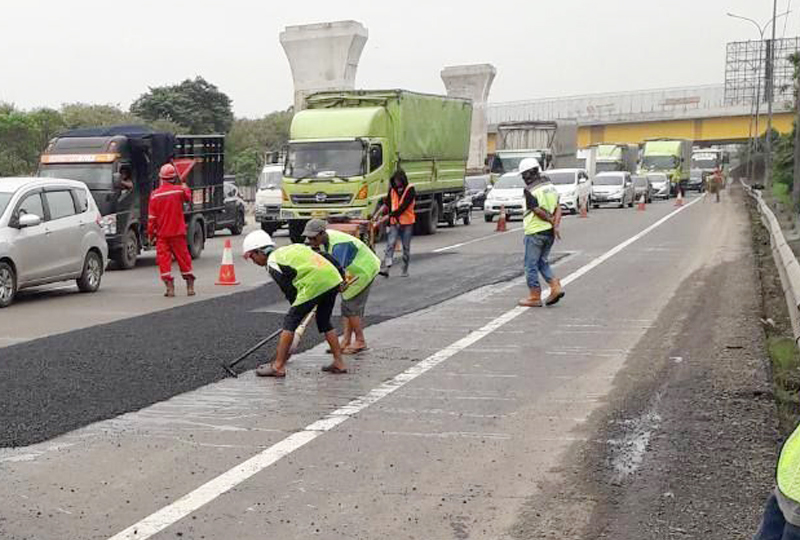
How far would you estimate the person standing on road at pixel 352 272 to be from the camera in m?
8.61

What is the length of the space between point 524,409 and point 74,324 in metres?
6.15

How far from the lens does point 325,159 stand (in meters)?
22.1

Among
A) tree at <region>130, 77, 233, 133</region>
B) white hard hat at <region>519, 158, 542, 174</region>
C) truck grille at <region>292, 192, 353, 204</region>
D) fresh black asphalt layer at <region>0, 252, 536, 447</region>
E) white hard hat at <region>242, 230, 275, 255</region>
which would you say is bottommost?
fresh black asphalt layer at <region>0, 252, 536, 447</region>

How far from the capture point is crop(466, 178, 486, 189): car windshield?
1662 inches

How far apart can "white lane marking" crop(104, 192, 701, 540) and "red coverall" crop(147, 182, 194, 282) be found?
496cm

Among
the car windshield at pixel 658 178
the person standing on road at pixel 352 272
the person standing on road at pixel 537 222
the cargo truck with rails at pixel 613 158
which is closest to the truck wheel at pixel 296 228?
the person standing on road at pixel 537 222

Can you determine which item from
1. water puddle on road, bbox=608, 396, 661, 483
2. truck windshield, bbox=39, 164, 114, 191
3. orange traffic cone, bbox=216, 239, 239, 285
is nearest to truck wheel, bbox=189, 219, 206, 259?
truck windshield, bbox=39, 164, 114, 191

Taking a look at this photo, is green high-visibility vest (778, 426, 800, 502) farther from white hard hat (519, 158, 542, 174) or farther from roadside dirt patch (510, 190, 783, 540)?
white hard hat (519, 158, 542, 174)

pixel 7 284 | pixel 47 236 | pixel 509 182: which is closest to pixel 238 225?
pixel 509 182

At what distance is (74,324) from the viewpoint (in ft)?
36.6

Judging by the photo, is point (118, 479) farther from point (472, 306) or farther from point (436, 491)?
point (472, 306)

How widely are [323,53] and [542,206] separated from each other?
35.2 m

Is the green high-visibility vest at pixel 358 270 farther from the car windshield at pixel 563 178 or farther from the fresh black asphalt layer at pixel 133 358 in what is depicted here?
the car windshield at pixel 563 178

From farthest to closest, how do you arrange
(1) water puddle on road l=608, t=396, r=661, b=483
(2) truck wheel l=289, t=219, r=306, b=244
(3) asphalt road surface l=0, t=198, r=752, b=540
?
(2) truck wheel l=289, t=219, r=306, b=244, (1) water puddle on road l=608, t=396, r=661, b=483, (3) asphalt road surface l=0, t=198, r=752, b=540
